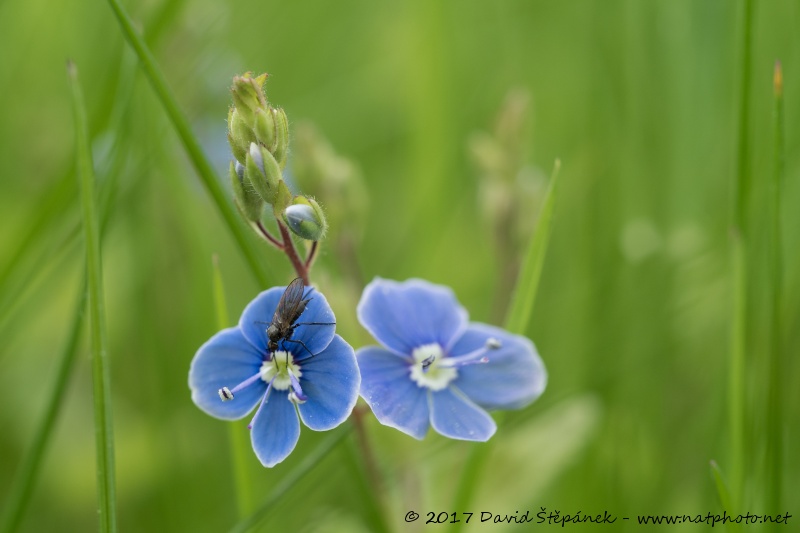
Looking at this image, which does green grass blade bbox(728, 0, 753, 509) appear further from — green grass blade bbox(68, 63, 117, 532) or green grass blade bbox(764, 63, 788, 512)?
green grass blade bbox(68, 63, 117, 532)

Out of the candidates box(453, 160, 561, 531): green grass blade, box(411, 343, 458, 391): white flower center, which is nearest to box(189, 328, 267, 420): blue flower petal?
box(411, 343, 458, 391): white flower center

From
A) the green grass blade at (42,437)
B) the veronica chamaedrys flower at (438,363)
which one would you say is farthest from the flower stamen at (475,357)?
the green grass blade at (42,437)

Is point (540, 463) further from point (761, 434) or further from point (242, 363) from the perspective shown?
point (242, 363)

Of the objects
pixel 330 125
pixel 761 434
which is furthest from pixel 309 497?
Answer: pixel 330 125

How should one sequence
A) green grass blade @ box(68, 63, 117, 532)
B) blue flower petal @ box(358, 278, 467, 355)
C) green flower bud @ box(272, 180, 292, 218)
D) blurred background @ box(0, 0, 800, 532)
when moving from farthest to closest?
blurred background @ box(0, 0, 800, 532)
blue flower petal @ box(358, 278, 467, 355)
green flower bud @ box(272, 180, 292, 218)
green grass blade @ box(68, 63, 117, 532)

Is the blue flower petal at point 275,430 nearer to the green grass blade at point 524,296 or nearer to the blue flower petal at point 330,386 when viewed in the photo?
the blue flower petal at point 330,386

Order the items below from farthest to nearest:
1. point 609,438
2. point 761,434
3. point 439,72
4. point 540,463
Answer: point 439,72 < point 540,463 < point 609,438 < point 761,434

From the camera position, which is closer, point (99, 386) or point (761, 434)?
point (99, 386)
